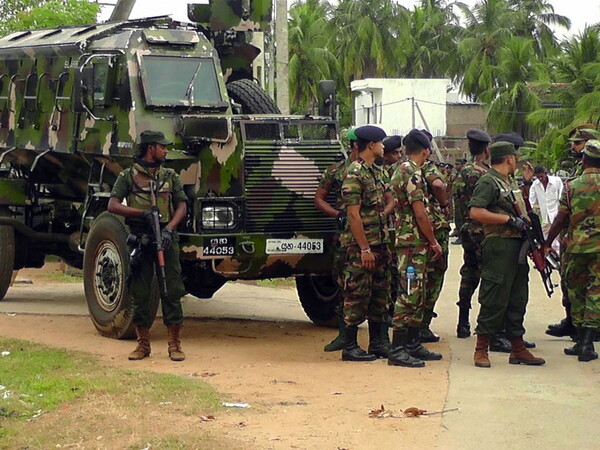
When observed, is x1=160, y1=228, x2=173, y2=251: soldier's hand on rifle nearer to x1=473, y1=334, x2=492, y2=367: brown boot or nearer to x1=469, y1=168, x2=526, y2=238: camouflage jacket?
x1=469, y1=168, x2=526, y2=238: camouflage jacket

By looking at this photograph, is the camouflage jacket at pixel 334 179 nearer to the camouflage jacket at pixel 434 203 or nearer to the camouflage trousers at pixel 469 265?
the camouflage jacket at pixel 434 203

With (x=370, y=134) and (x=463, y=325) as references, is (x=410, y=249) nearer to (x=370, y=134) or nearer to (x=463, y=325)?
(x=370, y=134)

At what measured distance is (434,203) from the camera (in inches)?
398

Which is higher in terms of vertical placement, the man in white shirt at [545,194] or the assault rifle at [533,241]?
the assault rifle at [533,241]

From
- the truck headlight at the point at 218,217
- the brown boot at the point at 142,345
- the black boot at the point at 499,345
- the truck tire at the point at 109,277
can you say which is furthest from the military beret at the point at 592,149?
the brown boot at the point at 142,345

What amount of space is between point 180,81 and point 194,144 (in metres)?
0.83

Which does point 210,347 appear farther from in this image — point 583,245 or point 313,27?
point 313,27

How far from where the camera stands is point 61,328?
38.1 ft

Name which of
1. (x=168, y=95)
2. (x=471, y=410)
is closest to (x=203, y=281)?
(x=168, y=95)

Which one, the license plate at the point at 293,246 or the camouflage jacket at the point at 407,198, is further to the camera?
the license plate at the point at 293,246

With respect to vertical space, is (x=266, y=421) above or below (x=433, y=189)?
below

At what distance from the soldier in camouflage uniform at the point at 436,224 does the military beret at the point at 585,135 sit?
4.48 feet

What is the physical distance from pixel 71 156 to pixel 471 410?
5587 mm

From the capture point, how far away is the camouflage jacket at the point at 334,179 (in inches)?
408
